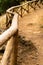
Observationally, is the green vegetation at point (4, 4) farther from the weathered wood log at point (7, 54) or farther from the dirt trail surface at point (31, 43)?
the weathered wood log at point (7, 54)

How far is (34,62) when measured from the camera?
5547 mm

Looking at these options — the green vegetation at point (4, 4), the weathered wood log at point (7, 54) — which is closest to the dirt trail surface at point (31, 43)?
the weathered wood log at point (7, 54)

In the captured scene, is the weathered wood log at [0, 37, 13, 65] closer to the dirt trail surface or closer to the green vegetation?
the dirt trail surface

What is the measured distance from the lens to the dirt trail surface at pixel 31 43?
5.73 m

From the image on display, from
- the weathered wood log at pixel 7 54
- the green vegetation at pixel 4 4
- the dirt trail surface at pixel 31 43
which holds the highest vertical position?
the green vegetation at pixel 4 4

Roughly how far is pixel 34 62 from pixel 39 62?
0.13 meters

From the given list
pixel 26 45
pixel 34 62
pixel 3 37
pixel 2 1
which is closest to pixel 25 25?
pixel 26 45

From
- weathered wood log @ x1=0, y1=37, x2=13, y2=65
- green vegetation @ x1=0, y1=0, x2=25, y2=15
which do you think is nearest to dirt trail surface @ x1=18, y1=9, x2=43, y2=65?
weathered wood log @ x1=0, y1=37, x2=13, y2=65

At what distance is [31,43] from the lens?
282 inches

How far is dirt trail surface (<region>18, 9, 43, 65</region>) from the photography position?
573cm

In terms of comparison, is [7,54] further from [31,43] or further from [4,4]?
[4,4]

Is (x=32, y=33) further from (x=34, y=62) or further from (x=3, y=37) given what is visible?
(x=3, y=37)

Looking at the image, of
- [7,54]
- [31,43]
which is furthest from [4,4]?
[7,54]

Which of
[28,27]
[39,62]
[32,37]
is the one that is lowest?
[39,62]
